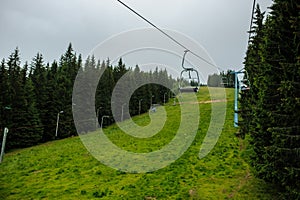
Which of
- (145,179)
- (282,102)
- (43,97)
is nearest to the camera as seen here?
(282,102)

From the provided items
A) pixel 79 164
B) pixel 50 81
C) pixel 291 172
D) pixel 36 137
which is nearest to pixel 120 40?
pixel 291 172

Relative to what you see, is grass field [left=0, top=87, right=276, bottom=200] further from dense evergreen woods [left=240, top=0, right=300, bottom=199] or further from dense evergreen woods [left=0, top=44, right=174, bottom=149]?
dense evergreen woods [left=0, top=44, right=174, bottom=149]

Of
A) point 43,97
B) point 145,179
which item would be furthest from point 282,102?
point 43,97

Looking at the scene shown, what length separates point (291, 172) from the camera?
6.82 meters

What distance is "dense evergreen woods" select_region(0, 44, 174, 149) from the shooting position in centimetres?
3606

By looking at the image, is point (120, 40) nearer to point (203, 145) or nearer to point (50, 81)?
point (203, 145)

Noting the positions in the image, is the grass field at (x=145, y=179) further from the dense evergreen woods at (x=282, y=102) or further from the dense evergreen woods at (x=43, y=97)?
the dense evergreen woods at (x=43, y=97)

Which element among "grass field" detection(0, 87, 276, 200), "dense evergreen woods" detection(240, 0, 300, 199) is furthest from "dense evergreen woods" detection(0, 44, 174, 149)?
"dense evergreen woods" detection(240, 0, 300, 199)

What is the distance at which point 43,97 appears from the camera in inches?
1658

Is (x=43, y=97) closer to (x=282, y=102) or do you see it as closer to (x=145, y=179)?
(x=145, y=179)

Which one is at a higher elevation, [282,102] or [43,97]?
[43,97]

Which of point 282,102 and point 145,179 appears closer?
point 282,102

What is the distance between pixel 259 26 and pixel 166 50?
7911 mm

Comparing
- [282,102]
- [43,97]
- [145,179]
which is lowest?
[145,179]
